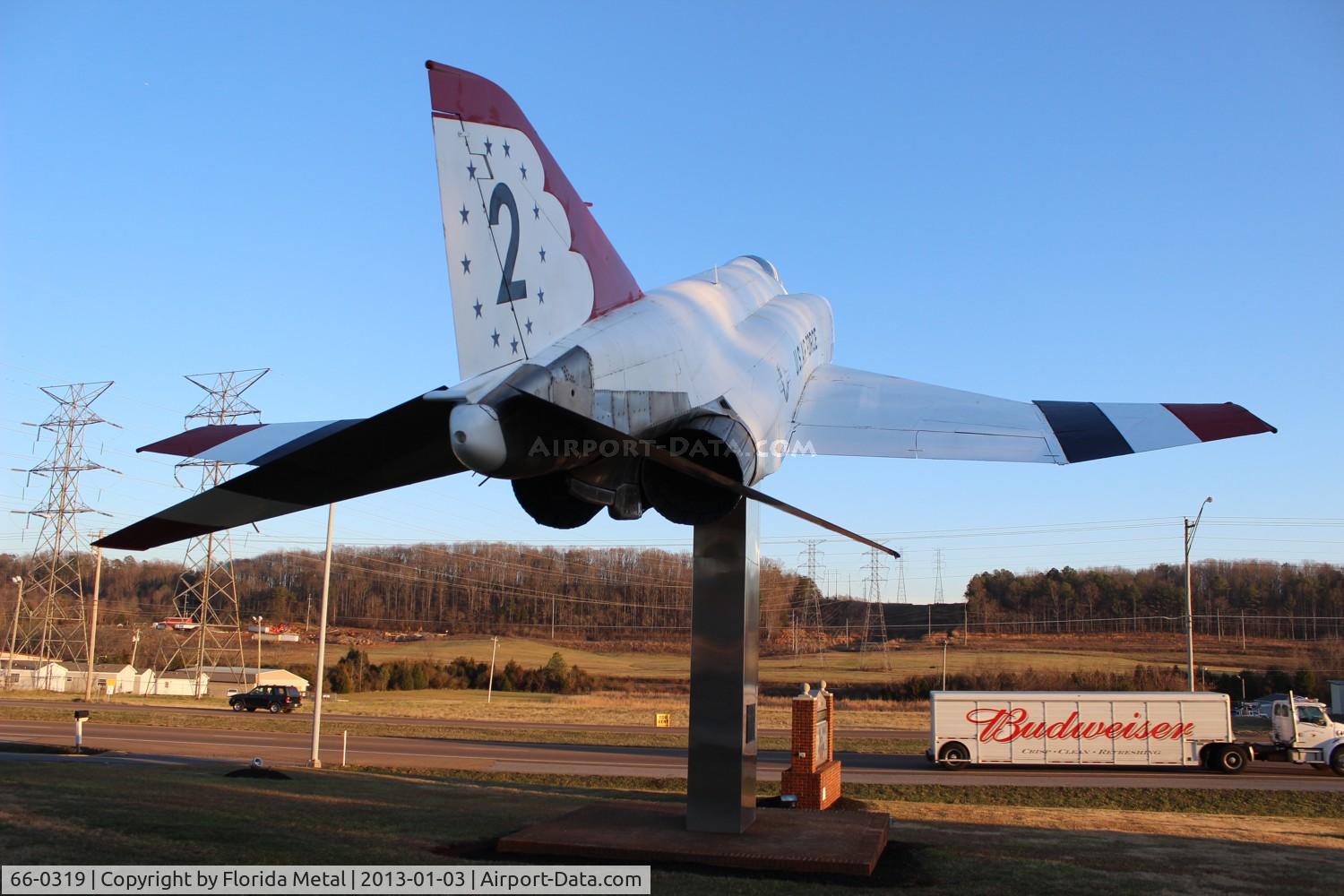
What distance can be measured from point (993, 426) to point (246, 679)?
218ft

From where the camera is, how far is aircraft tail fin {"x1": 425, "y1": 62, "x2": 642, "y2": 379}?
9.37 meters

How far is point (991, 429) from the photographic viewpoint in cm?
1243

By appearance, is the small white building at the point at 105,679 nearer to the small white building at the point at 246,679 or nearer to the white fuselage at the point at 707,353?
the small white building at the point at 246,679

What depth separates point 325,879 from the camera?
8.58 meters

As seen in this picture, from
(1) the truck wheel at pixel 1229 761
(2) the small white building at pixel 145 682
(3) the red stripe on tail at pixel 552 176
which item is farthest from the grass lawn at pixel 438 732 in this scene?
(3) the red stripe on tail at pixel 552 176

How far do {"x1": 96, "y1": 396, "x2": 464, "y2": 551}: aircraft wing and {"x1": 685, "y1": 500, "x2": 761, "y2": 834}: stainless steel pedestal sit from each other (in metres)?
4.00

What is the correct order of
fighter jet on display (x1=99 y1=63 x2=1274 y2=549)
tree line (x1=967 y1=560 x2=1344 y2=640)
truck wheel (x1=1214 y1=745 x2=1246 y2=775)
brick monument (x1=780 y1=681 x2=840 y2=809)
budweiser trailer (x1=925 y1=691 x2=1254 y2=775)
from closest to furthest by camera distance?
fighter jet on display (x1=99 y1=63 x2=1274 y2=549), brick monument (x1=780 y1=681 x2=840 y2=809), truck wheel (x1=1214 y1=745 x2=1246 y2=775), budweiser trailer (x1=925 y1=691 x2=1254 y2=775), tree line (x1=967 y1=560 x2=1344 y2=640)

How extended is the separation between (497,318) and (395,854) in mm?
5500

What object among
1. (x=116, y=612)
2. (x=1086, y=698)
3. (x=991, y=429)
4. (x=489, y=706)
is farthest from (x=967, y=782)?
(x=116, y=612)

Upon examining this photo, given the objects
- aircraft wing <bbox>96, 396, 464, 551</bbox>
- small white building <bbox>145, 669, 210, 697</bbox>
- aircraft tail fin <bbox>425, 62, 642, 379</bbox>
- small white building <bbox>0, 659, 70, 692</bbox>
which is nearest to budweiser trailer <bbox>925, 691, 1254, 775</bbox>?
aircraft tail fin <bbox>425, 62, 642, 379</bbox>

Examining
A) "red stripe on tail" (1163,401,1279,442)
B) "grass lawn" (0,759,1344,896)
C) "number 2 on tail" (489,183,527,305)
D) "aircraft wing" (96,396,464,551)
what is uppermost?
"number 2 on tail" (489,183,527,305)

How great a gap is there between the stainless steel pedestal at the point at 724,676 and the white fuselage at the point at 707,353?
3.99ft

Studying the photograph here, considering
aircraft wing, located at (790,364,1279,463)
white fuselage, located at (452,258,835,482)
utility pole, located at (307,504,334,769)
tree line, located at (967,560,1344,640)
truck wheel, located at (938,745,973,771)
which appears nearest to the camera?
white fuselage, located at (452,258,835,482)

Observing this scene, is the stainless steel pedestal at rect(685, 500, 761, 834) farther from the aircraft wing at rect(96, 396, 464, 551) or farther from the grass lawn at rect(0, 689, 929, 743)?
the grass lawn at rect(0, 689, 929, 743)
